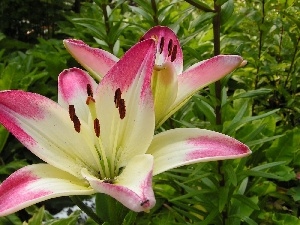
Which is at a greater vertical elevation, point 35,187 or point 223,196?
point 35,187

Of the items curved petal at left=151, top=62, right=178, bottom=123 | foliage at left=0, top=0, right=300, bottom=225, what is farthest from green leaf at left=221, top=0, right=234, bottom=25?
curved petal at left=151, top=62, right=178, bottom=123

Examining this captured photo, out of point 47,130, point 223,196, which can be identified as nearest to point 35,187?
point 47,130

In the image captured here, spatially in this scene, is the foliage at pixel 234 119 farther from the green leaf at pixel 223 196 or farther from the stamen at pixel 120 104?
the stamen at pixel 120 104

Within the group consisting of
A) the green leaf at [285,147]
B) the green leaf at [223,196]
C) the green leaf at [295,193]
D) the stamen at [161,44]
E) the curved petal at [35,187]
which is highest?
the stamen at [161,44]

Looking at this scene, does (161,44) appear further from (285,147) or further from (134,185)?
(285,147)

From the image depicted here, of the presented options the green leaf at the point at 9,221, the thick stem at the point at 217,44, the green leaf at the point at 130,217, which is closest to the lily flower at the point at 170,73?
the green leaf at the point at 130,217

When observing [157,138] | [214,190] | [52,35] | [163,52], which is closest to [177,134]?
[157,138]

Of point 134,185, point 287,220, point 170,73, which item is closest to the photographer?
point 134,185
